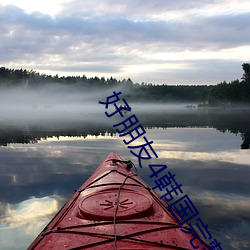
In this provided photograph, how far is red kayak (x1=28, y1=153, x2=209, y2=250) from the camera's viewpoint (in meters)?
4.12

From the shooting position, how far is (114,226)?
432cm

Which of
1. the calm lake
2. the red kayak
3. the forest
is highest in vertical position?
the forest

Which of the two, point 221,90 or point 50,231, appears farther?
point 221,90

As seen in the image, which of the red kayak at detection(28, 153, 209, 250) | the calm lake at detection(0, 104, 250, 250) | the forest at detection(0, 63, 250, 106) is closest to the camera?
the red kayak at detection(28, 153, 209, 250)

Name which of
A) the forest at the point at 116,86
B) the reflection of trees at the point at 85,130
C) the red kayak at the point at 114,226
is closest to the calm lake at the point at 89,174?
the reflection of trees at the point at 85,130

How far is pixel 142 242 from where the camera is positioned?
4094 millimetres

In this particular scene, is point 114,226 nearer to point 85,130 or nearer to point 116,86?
point 85,130

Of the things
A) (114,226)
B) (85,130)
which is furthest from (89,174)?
(85,130)

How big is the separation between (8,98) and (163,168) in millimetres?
145631

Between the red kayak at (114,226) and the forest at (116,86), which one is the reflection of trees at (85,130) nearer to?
the red kayak at (114,226)

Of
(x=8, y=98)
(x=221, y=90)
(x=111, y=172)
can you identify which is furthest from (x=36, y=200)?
(x=8, y=98)

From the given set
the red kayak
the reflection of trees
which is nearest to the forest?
the reflection of trees

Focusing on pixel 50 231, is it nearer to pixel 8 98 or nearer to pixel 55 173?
pixel 55 173

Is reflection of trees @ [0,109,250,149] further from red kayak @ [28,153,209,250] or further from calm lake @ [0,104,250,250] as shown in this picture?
red kayak @ [28,153,209,250]
